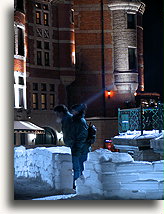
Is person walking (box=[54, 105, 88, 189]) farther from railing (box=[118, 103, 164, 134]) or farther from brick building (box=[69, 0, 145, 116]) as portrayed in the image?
brick building (box=[69, 0, 145, 116])

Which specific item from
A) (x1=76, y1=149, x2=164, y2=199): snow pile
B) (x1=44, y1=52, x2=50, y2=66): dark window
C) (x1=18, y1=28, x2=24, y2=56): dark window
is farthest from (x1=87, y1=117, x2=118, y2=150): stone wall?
(x1=76, y1=149, x2=164, y2=199): snow pile

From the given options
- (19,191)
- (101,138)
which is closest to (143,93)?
(101,138)

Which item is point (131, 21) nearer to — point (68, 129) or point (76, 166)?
point (68, 129)

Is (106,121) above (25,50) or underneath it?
underneath

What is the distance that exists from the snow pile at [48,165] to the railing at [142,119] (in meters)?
1.36

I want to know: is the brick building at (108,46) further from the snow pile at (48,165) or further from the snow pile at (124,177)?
the snow pile at (124,177)

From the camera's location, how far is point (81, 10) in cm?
1306

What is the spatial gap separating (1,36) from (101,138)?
10.4 ft

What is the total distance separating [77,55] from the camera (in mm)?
13039

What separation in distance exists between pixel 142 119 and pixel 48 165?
1757mm

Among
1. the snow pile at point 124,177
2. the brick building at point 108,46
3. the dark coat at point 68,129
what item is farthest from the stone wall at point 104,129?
the snow pile at point 124,177

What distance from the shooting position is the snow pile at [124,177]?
17.9 feet

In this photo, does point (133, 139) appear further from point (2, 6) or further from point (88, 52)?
point (88, 52)

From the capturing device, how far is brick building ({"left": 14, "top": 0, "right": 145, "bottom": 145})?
9695 millimetres
